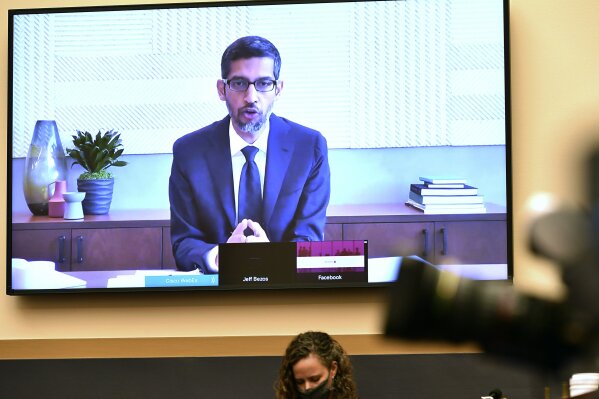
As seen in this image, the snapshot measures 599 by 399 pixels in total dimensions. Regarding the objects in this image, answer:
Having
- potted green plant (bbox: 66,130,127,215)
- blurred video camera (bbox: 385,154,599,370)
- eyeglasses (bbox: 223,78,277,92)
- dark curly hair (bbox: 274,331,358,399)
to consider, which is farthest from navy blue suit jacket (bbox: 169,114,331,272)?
blurred video camera (bbox: 385,154,599,370)

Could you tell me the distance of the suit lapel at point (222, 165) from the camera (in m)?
3.49

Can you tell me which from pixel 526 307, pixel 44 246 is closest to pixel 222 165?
pixel 44 246

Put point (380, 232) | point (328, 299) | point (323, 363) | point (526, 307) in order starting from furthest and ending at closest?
point (328, 299)
point (380, 232)
point (323, 363)
point (526, 307)

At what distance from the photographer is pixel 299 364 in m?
2.82

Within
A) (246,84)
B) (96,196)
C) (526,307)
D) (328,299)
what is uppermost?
(246,84)

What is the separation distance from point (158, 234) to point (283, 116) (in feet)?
2.25

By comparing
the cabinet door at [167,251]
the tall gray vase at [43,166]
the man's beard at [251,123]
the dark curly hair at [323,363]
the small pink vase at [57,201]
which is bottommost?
the dark curly hair at [323,363]

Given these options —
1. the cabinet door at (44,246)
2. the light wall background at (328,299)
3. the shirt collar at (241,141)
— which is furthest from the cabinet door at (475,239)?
the cabinet door at (44,246)

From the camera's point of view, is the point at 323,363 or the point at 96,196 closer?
the point at 323,363

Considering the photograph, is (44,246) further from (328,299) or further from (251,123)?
(328,299)

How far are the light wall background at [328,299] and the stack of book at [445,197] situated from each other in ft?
0.62

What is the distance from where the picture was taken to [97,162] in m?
3.54

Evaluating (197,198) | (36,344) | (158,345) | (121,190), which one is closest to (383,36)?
(197,198)

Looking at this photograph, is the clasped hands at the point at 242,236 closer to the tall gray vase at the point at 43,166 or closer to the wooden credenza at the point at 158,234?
the wooden credenza at the point at 158,234
